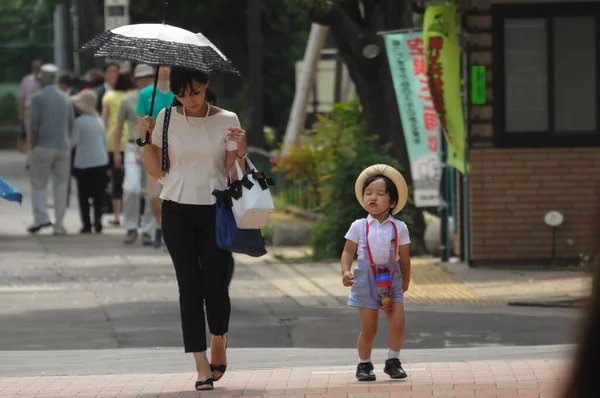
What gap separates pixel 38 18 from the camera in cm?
4803

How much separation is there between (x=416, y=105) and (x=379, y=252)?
7.12 m

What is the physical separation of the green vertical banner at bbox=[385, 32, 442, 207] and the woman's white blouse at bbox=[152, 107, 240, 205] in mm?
6982

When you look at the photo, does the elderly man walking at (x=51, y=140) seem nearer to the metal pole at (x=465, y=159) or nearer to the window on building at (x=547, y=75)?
the metal pole at (x=465, y=159)

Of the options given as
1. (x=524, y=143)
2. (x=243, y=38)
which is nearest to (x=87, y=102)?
(x=524, y=143)

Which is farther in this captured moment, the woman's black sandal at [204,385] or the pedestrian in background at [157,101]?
the pedestrian in background at [157,101]

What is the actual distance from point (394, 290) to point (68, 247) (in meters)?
9.68

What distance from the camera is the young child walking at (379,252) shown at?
683 cm

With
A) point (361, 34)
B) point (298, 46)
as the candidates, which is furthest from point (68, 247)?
point (298, 46)

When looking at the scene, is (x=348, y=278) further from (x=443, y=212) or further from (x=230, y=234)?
(x=443, y=212)

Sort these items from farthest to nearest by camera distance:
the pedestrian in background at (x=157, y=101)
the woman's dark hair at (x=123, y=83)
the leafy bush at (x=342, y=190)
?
the woman's dark hair at (x=123, y=83) → the leafy bush at (x=342, y=190) → the pedestrian in background at (x=157, y=101)

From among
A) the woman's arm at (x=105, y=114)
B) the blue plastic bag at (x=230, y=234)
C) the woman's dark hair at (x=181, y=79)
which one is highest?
the woman's dark hair at (x=181, y=79)

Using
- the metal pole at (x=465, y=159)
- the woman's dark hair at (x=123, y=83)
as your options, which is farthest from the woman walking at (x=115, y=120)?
the metal pole at (x=465, y=159)

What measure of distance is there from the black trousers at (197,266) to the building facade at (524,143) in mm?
6545

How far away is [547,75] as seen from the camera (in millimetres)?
13469
